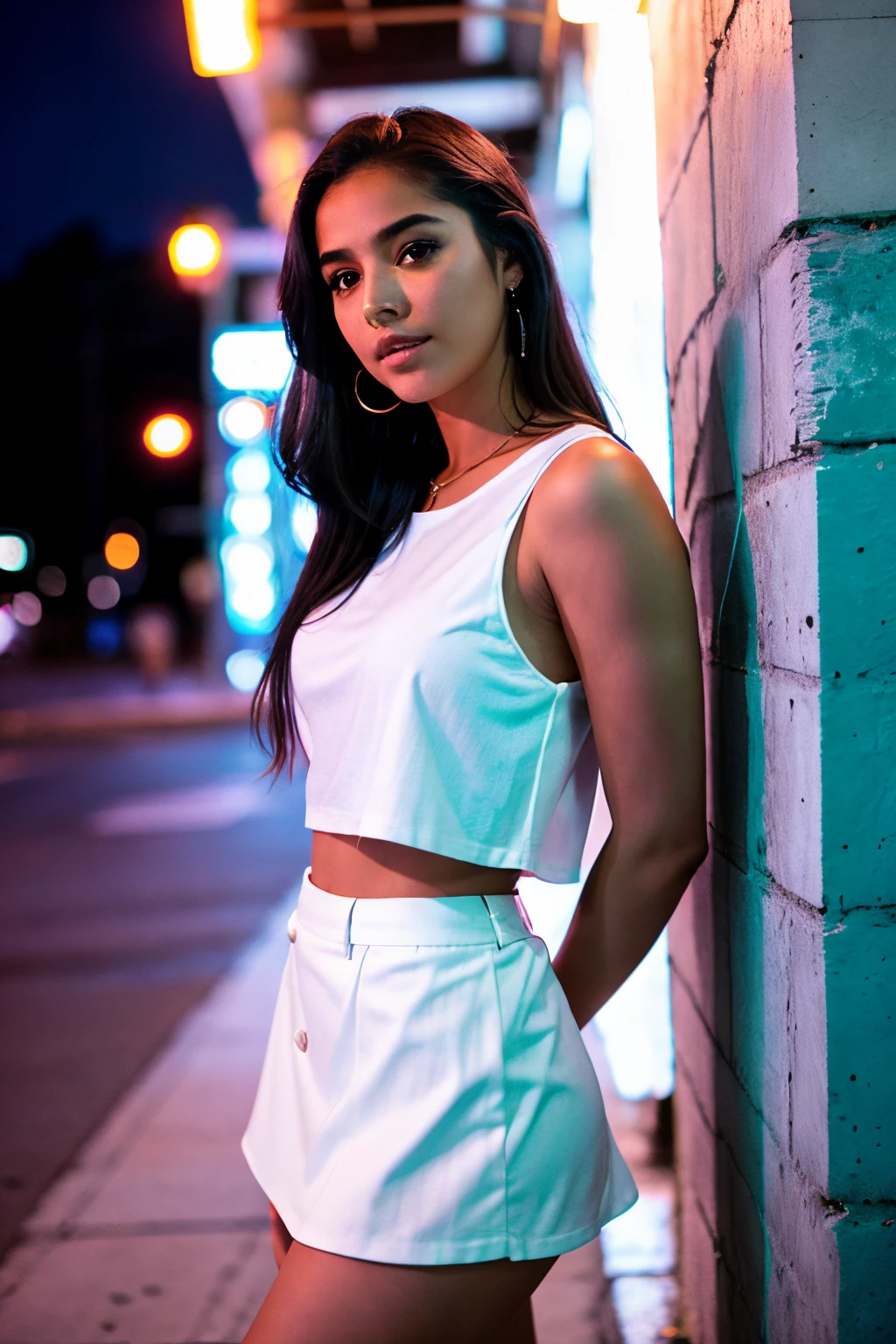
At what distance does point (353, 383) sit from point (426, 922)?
0.92 metres

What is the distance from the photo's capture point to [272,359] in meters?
18.0

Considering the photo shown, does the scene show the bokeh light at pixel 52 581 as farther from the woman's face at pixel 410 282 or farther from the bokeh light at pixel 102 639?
the woman's face at pixel 410 282

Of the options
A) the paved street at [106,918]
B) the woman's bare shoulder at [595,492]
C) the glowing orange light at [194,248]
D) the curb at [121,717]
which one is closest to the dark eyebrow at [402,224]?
the woman's bare shoulder at [595,492]

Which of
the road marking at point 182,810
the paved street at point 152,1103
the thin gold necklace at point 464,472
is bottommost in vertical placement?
the road marking at point 182,810

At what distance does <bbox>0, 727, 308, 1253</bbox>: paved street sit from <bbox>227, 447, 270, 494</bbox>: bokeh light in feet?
25.5

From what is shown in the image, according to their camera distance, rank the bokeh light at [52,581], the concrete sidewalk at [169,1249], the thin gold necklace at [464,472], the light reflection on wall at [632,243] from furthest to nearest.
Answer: the bokeh light at [52,581] < the concrete sidewalk at [169,1249] < the light reflection on wall at [632,243] < the thin gold necklace at [464,472]

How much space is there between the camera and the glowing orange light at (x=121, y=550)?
5353 centimetres

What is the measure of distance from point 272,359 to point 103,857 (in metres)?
11.9

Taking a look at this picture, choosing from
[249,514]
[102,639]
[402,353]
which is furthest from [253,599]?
[102,639]

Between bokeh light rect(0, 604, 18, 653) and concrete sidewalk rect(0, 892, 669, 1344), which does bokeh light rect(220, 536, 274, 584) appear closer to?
bokeh light rect(0, 604, 18, 653)

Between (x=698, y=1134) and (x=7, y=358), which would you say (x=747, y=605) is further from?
(x=7, y=358)

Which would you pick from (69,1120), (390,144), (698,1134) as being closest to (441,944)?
(698,1134)

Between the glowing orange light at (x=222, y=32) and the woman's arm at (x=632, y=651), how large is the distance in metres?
5.35

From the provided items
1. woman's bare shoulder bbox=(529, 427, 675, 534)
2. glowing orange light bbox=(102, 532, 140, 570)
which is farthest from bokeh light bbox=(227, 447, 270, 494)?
glowing orange light bbox=(102, 532, 140, 570)
